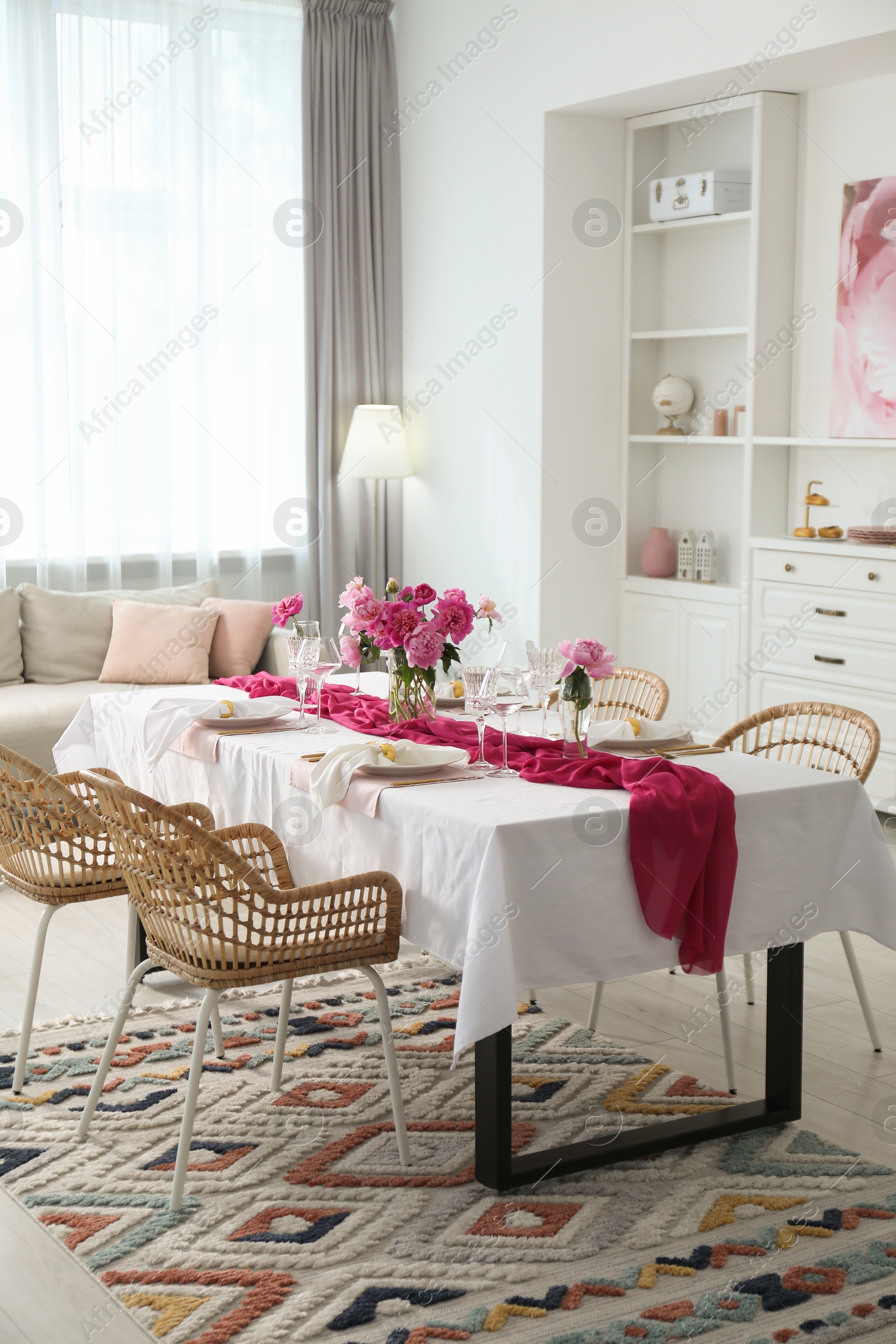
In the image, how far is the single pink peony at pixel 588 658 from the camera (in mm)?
2834

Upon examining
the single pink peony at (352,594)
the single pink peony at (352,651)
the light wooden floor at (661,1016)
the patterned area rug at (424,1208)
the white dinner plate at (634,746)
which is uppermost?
the single pink peony at (352,594)

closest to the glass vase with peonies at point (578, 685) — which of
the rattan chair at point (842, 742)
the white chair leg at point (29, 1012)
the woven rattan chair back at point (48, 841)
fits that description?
the rattan chair at point (842, 742)

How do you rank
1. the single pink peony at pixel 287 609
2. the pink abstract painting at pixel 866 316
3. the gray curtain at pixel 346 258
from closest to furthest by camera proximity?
the single pink peony at pixel 287 609, the pink abstract painting at pixel 866 316, the gray curtain at pixel 346 258

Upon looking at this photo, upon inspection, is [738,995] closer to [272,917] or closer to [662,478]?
[272,917]

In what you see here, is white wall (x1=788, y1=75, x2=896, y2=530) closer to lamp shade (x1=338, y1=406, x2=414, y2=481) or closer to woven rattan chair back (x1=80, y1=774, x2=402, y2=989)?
lamp shade (x1=338, y1=406, x2=414, y2=481)

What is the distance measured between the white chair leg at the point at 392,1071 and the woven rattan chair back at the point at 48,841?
0.71 m

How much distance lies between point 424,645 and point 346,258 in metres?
3.98

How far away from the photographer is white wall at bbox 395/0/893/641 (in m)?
5.67

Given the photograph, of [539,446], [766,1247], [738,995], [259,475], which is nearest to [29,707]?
[259,475]

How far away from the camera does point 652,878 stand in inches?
101

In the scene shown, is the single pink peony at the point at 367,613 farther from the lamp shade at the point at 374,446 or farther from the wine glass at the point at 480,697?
the lamp shade at the point at 374,446

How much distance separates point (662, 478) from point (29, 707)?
2.93 m

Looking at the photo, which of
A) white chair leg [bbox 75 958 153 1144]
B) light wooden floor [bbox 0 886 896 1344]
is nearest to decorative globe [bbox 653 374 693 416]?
light wooden floor [bbox 0 886 896 1344]

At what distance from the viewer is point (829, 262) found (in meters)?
5.45
